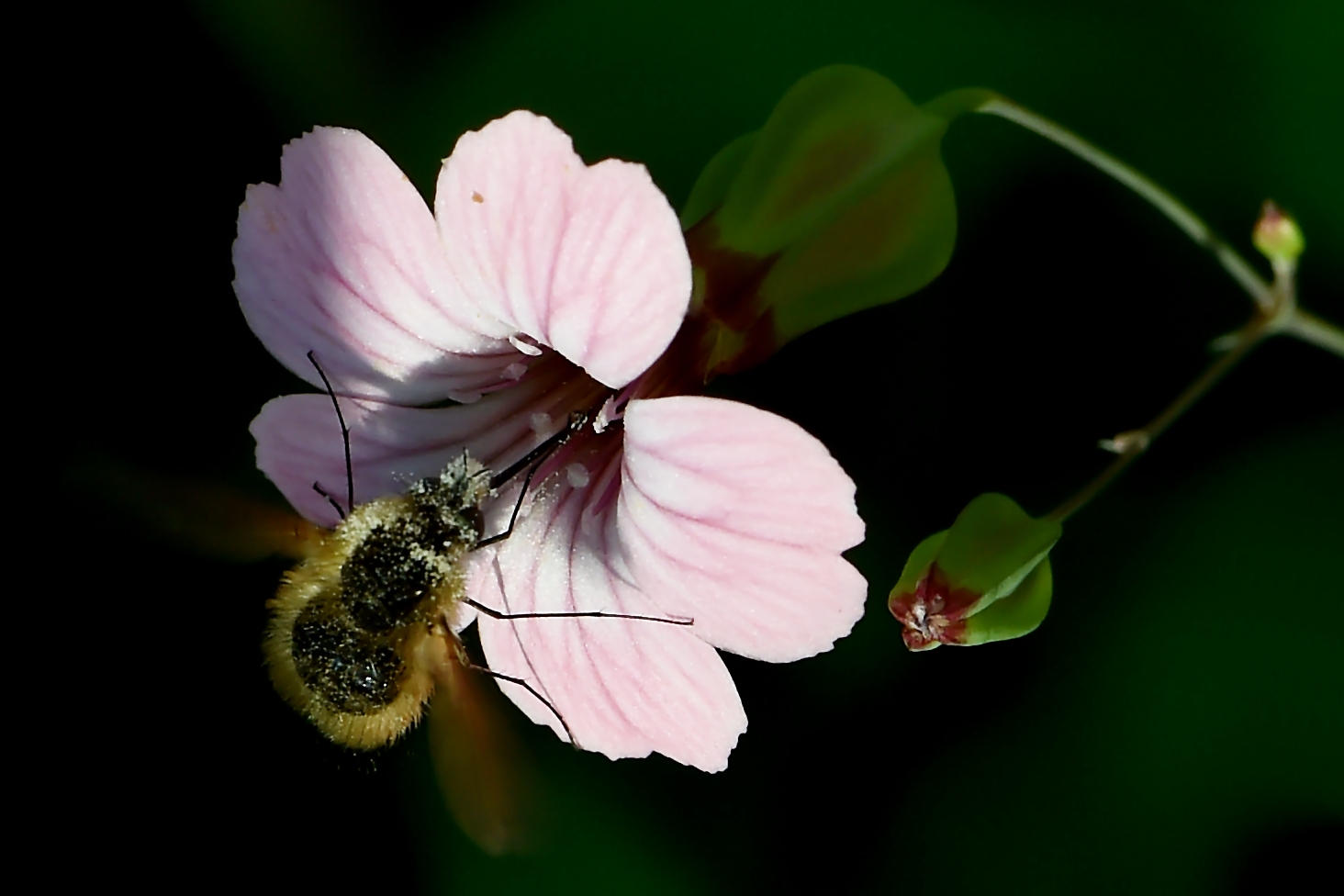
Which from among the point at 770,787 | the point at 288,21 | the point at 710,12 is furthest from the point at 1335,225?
the point at 288,21

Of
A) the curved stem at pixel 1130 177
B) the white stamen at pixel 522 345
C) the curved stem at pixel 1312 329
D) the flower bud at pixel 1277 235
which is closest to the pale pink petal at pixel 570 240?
the white stamen at pixel 522 345

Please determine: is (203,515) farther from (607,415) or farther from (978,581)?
(978,581)

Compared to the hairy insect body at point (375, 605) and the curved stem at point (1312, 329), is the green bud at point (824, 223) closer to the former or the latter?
the hairy insect body at point (375, 605)

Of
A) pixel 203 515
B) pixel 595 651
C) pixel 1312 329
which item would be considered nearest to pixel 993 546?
pixel 595 651

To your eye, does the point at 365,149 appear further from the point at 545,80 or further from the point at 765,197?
the point at 545,80

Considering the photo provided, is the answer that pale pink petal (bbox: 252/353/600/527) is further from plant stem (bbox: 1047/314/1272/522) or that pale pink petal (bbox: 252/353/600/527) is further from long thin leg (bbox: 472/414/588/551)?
plant stem (bbox: 1047/314/1272/522)
